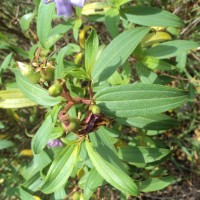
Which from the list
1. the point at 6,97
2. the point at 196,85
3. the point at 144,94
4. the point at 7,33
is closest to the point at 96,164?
the point at 144,94

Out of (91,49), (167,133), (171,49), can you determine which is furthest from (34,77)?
(167,133)

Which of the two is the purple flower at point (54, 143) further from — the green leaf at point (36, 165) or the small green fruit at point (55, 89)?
the small green fruit at point (55, 89)

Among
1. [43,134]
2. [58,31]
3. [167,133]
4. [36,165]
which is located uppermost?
[58,31]

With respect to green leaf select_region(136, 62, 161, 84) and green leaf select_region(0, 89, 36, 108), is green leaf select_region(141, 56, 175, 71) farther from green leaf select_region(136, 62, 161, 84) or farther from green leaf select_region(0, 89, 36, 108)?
green leaf select_region(0, 89, 36, 108)

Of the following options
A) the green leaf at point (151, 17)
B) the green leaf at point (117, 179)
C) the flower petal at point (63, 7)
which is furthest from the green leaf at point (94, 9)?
the green leaf at point (117, 179)

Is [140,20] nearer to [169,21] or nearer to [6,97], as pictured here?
[169,21]

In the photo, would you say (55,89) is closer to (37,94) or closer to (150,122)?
(37,94)
